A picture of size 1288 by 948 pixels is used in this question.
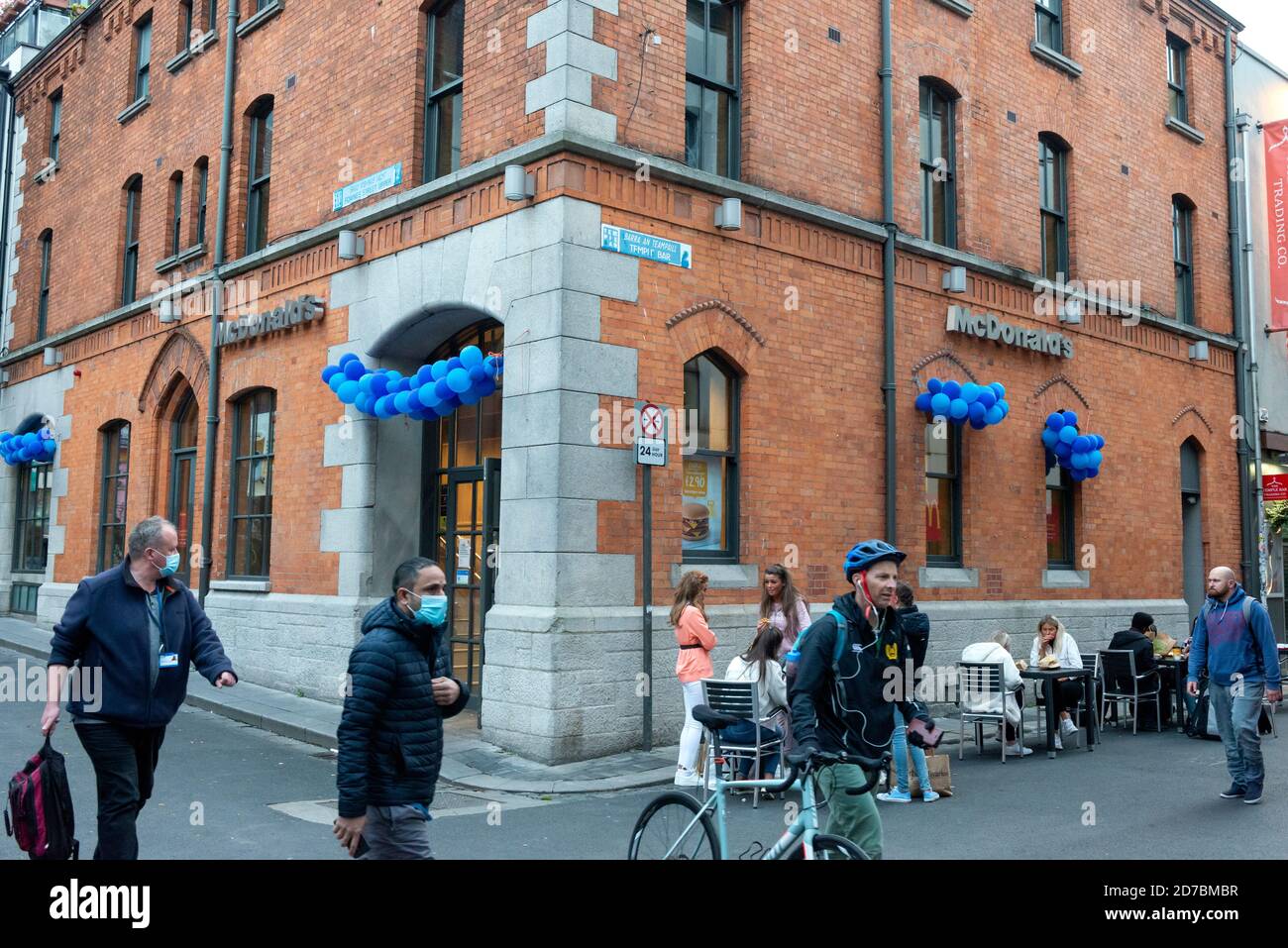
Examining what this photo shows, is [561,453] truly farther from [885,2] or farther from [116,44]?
[116,44]

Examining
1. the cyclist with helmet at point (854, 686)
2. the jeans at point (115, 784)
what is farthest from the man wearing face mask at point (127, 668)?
the cyclist with helmet at point (854, 686)

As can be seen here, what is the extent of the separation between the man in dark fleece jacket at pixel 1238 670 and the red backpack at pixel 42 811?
8150 millimetres

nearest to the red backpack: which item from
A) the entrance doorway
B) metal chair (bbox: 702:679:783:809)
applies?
metal chair (bbox: 702:679:783:809)

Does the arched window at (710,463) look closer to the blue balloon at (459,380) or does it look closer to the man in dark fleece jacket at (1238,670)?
the blue balloon at (459,380)

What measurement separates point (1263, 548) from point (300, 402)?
15869 millimetres

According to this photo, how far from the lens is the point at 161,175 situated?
687 inches

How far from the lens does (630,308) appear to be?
10930 mm

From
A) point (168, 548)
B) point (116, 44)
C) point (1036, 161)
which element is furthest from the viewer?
point (116, 44)

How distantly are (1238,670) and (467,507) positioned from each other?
302 inches

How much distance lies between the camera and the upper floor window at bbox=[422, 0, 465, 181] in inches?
490

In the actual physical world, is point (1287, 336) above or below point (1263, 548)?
above

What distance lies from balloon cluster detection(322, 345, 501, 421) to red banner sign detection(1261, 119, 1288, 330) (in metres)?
15.0

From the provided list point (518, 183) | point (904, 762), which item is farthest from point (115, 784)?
point (518, 183)

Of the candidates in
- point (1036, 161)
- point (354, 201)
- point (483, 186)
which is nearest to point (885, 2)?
point (1036, 161)
